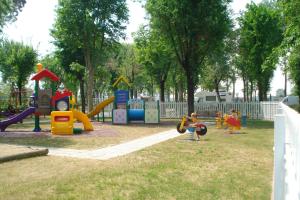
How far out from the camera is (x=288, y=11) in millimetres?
17281

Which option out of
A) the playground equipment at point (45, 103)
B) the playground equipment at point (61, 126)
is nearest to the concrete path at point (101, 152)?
the playground equipment at point (61, 126)

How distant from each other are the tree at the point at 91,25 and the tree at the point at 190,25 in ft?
10.2

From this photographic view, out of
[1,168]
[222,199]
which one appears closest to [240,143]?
[222,199]

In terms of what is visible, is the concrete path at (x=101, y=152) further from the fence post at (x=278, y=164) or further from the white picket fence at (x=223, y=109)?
the white picket fence at (x=223, y=109)

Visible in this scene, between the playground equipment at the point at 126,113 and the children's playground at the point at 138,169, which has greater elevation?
the playground equipment at the point at 126,113

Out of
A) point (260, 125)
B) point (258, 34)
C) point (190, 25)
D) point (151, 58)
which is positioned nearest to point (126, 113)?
point (190, 25)

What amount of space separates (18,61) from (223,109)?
22638 mm

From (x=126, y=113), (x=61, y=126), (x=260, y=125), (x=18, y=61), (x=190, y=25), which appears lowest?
(x=260, y=125)

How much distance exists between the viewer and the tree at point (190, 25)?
24.9 meters

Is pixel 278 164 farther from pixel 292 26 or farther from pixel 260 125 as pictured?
pixel 260 125

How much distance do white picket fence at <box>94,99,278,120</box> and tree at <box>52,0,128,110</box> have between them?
677cm

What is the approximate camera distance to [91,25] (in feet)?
89.3

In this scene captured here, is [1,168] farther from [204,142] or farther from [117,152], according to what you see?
[204,142]

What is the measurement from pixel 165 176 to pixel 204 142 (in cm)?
597
